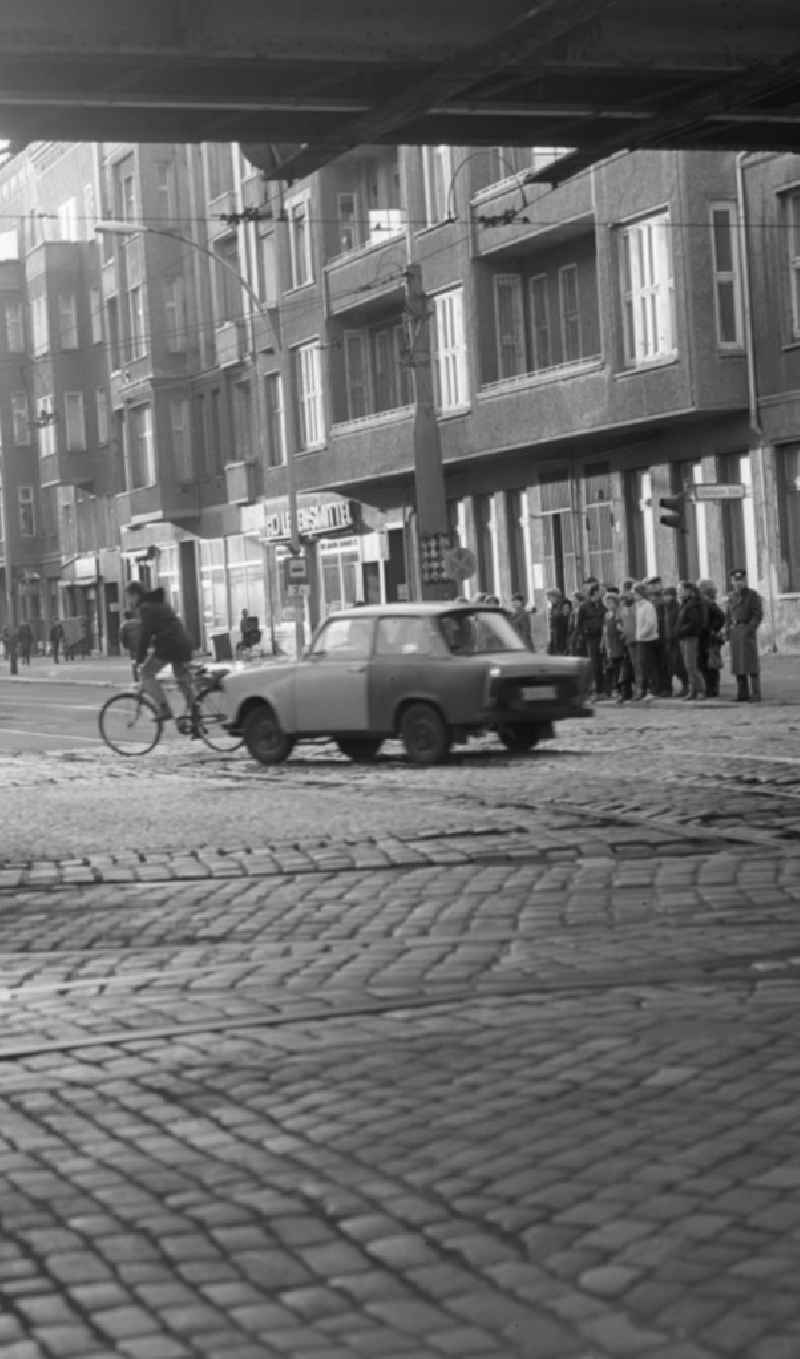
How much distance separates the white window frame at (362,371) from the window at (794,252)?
53.3 ft

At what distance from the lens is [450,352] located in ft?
160

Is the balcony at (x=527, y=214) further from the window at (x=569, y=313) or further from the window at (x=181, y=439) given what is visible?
the window at (x=181, y=439)

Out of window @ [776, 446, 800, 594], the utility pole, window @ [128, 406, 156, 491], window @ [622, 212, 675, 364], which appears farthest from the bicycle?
window @ [128, 406, 156, 491]

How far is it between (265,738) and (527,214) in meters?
22.0

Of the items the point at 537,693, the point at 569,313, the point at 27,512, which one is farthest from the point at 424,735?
the point at 27,512

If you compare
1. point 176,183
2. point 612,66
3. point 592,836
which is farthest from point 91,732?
point 176,183

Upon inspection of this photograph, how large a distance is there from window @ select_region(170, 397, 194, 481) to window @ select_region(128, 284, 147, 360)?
2072mm

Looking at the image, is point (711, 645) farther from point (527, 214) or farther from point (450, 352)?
point (450, 352)

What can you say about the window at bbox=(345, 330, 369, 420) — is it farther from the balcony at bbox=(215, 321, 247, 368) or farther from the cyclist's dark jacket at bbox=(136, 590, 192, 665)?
the cyclist's dark jacket at bbox=(136, 590, 192, 665)

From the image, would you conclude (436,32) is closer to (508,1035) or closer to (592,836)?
(592,836)

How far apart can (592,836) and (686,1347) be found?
1025cm

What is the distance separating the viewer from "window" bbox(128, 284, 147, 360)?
226 feet

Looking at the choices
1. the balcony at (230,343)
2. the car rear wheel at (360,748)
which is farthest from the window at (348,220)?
the car rear wheel at (360,748)

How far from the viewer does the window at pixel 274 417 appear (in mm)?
60031
